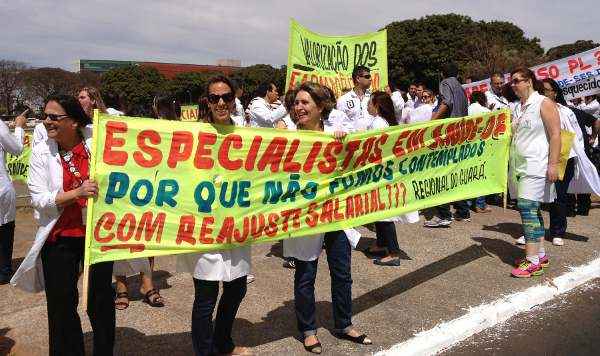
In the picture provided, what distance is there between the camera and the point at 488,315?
Answer: 427cm

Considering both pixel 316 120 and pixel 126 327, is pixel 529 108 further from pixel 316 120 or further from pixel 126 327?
pixel 126 327

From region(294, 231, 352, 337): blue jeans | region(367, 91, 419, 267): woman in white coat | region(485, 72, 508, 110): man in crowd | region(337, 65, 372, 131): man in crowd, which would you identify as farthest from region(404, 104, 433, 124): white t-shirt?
region(294, 231, 352, 337): blue jeans

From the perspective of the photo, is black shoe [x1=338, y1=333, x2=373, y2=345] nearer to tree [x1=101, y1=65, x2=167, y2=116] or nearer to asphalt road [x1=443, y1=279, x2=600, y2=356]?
asphalt road [x1=443, y1=279, x2=600, y2=356]

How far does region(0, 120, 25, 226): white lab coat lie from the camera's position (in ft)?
17.5

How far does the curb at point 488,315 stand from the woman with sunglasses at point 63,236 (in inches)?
72.4

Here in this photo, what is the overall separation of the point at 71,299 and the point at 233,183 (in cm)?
114

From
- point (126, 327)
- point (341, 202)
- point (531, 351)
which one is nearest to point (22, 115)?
point (126, 327)

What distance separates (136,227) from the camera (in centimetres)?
308

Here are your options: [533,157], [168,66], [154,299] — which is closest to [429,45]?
[533,157]

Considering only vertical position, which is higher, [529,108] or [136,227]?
[529,108]

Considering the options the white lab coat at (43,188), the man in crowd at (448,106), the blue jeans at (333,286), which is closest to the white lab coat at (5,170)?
the white lab coat at (43,188)

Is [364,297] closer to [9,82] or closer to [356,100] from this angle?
[356,100]

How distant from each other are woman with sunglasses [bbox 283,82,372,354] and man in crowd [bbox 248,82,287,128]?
2062 mm

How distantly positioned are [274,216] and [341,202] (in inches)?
22.6
